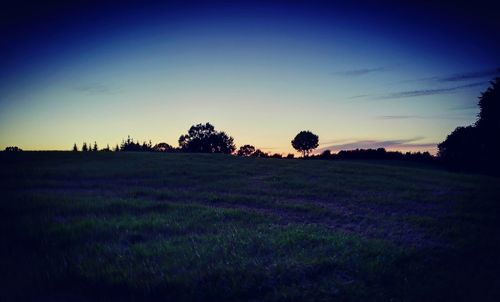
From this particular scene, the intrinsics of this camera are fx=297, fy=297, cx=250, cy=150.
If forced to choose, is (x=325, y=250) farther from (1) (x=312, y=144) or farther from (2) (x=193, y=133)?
(2) (x=193, y=133)

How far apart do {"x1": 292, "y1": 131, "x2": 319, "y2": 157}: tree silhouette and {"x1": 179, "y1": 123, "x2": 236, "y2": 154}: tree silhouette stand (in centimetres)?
3064

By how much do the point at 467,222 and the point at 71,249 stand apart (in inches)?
610

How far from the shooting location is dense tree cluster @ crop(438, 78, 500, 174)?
4638 centimetres

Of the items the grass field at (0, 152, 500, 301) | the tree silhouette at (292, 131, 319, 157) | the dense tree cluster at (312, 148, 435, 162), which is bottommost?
the grass field at (0, 152, 500, 301)

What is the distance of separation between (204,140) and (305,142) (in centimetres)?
4250

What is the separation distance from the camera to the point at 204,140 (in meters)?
127

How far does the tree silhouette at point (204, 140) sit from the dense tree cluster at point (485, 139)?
90.0 m

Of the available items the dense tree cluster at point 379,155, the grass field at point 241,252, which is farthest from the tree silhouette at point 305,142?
the grass field at point 241,252

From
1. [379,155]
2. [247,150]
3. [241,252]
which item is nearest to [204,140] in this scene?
[247,150]

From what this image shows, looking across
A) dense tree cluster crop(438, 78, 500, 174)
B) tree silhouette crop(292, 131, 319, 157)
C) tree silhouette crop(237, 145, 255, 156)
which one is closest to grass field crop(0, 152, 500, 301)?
dense tree cluster crop(438, 78, 500, 174)

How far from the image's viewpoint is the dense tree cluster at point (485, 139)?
46375mm

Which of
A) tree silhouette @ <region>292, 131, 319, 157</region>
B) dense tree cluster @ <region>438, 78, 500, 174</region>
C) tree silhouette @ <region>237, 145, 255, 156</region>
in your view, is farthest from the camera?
tree silhouette @ <region>237, 145, 255, 156</region>

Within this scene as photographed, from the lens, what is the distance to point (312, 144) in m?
120

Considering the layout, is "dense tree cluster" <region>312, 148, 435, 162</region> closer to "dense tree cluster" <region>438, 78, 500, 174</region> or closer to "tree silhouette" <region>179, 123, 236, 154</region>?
"dense tree cluster" <region>438, 78, 500, 174</region>
